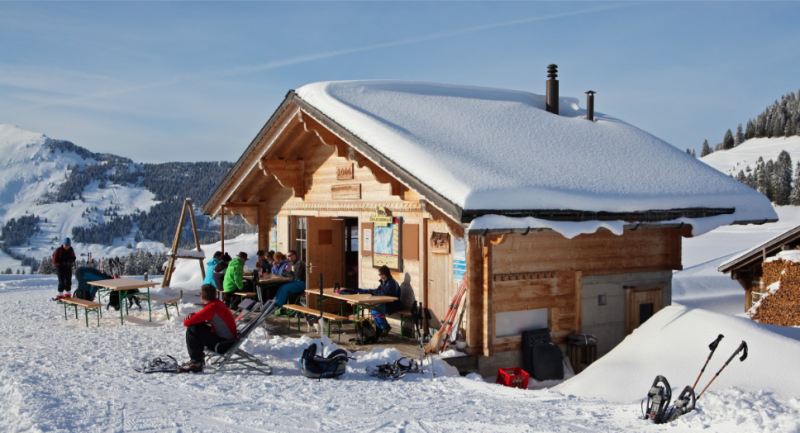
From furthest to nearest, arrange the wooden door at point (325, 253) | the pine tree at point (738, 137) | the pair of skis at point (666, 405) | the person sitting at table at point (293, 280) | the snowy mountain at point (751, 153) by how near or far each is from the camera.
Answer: the pine tree at point (738, 137) → the snowy mountain at point (751, 153) → the wooden door at point (325, 253) → the person sitting at table at point (293, 280) → the pair of skis at point (666, 405)

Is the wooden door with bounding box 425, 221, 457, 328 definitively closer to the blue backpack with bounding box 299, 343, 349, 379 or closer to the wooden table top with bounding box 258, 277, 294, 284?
the blue backpack with bounding box 299, 343, 349, 379

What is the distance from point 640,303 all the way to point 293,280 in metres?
6.31

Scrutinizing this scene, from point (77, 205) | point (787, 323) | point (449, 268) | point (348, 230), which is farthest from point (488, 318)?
point (77, 205)

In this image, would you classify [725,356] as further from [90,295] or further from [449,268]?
[90,295]

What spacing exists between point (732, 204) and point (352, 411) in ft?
23.7

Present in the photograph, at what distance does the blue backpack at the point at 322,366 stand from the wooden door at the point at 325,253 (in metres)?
5.10

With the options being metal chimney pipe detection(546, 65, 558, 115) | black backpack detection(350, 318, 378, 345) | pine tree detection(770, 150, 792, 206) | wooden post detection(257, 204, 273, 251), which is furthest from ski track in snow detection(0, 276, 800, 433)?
pine tree detection(770, 150, 792, 206)

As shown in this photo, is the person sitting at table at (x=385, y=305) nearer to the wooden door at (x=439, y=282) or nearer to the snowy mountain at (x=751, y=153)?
the wooden door at (x=439, y=282)

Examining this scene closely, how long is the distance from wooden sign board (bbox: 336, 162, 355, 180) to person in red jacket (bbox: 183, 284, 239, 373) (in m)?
4.25

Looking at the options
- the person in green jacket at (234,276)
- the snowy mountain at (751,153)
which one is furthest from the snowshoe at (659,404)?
the snowy mountain at (751,153)

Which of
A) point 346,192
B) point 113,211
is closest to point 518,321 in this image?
point 346,192

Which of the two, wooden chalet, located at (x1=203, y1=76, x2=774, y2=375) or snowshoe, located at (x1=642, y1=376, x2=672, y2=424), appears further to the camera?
wooden chalet, located at (x1=203, y1=76, x2=774, y2=375)

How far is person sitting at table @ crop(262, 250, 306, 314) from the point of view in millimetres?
11984

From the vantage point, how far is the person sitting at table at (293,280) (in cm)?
1198
